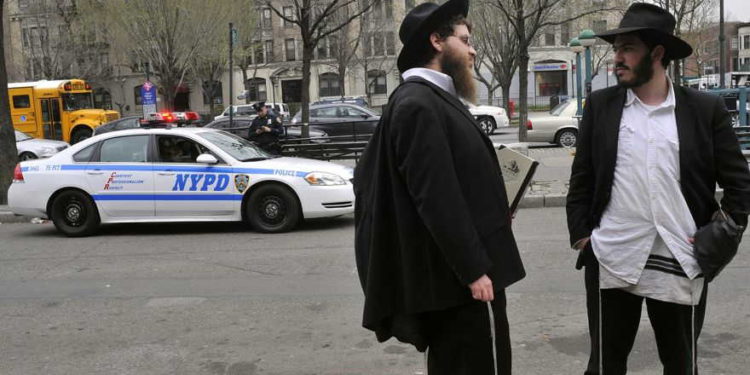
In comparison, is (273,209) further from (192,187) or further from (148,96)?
(148,96)

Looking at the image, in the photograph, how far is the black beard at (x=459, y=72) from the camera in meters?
2.73

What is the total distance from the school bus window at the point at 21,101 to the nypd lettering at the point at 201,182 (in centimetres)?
2406

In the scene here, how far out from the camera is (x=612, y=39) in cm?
309

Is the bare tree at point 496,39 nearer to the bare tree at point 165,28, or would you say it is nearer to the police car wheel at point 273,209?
the bare tree at point 165,28

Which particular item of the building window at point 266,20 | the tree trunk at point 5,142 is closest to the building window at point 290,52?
the building window at point 266,20

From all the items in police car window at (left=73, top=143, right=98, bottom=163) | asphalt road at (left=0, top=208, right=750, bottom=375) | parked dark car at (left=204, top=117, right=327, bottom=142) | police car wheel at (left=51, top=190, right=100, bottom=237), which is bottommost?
asphalt road at (left=0, top=208, right=750, bottom=375)

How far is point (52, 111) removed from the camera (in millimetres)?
30562

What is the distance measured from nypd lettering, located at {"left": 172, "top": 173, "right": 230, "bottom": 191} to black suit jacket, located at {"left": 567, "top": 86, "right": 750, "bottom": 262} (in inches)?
270

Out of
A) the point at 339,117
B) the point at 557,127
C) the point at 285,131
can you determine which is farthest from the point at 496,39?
the point at 285,131

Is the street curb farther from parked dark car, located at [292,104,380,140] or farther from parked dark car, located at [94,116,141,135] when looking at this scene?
parked dark car, located at [94,116,141,135]

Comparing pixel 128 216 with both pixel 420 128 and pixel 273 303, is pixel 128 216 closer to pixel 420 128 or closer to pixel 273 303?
pixel 273 303

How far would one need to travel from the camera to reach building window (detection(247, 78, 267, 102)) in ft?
213

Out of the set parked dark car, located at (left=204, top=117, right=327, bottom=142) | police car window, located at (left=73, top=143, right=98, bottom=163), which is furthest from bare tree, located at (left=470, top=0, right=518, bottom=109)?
police car window, located at (left=73, top=143, right=98, bottom=163)

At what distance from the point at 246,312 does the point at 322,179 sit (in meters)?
3.78
